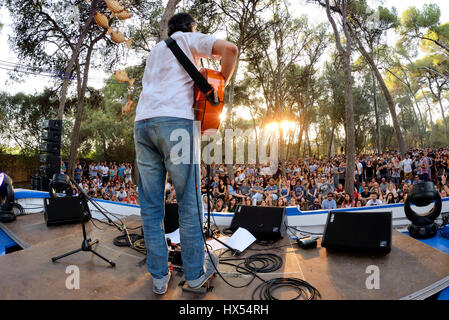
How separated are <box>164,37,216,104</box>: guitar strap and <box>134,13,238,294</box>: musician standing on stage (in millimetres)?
39

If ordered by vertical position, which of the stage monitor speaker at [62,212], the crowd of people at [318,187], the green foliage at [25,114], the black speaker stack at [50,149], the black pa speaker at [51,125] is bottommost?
the crowd of people at [318,187]

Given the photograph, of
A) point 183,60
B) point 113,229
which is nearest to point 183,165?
point 183,60

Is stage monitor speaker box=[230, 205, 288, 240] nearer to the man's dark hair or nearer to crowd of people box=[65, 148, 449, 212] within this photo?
the man's dark hair

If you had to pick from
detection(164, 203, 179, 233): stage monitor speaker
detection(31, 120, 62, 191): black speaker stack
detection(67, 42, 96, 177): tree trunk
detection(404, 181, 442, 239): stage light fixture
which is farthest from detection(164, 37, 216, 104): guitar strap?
detection(67, 42, 96, 177): tree trunk

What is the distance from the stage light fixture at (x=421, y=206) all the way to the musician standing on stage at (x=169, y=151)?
2032 mm

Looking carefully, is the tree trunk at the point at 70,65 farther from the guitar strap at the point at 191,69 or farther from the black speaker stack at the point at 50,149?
the guitar strap at the point at 191,69

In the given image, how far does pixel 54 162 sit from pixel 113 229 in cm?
235

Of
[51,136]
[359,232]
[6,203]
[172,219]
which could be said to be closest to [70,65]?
[51,136]

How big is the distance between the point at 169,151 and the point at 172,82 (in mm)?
443

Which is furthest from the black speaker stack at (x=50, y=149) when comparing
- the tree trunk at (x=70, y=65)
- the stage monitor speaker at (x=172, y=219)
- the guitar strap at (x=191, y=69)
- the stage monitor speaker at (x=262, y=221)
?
the tree trunk at (x=70, y=65)

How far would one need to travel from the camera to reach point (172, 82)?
5.78ft

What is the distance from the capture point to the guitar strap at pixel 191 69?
1.75 m

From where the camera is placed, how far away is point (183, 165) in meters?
1.74
